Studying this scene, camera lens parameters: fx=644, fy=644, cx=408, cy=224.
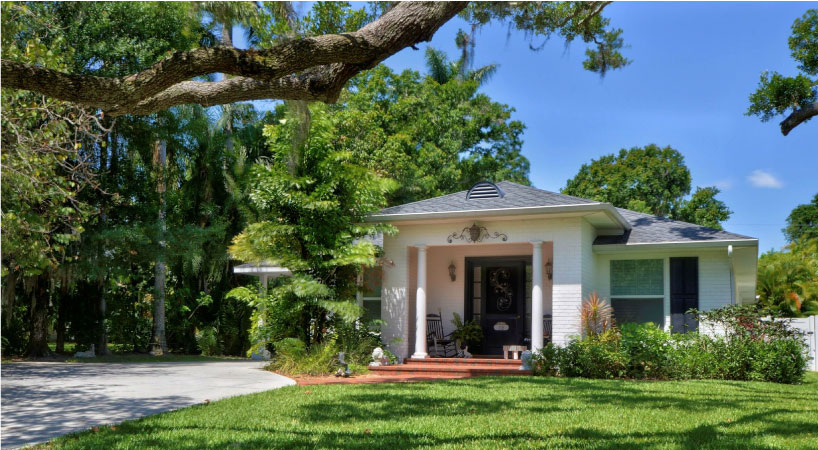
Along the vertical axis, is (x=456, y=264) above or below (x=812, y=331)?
above

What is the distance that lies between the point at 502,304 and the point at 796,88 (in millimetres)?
7557

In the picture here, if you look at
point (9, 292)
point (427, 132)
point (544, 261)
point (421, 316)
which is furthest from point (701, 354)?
point (427, 132)

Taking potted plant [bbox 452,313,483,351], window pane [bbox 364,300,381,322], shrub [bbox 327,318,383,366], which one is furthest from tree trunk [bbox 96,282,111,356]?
potted plant [bbox 452,313,483,351]

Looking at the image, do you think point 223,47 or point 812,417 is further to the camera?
point 812,417

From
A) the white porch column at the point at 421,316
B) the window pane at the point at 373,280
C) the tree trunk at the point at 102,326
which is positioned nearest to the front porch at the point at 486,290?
the white porch column at the point at 421,316

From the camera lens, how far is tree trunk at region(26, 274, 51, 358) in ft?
53.4

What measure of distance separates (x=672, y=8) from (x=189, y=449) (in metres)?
10.7

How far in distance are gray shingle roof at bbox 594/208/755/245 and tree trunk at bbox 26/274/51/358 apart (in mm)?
13631

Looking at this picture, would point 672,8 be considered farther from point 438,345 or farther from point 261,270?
point 261,270

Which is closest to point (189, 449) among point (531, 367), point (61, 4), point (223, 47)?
point (223, 47)

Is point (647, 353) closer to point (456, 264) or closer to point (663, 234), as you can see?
point (663, 234)

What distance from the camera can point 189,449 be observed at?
16.8 feet

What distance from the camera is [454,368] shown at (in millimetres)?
12383

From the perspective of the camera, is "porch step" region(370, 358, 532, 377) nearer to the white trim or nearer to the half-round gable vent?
the white trim
